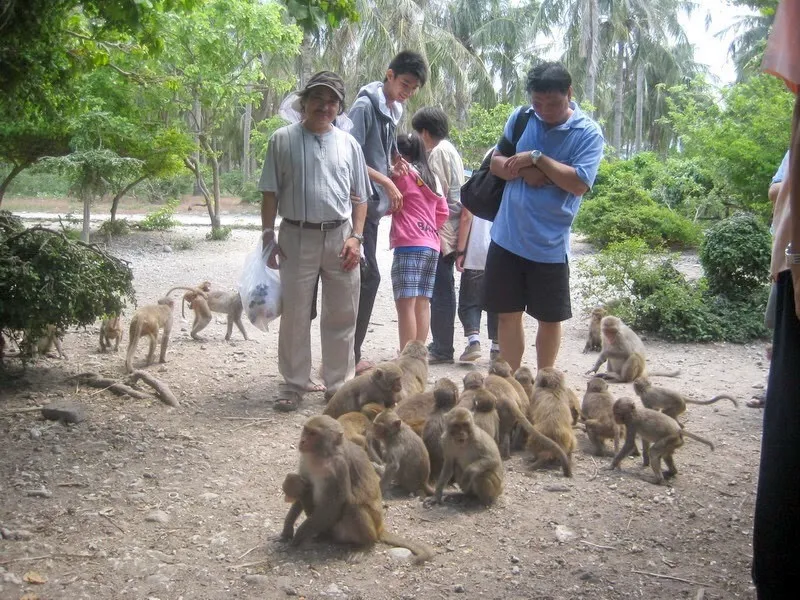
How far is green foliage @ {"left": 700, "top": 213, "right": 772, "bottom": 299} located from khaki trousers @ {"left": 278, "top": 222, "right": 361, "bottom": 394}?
6001mm

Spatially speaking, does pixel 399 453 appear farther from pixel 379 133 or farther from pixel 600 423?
pixel 379 133

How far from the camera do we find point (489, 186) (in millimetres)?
6184

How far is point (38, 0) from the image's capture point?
5.00m

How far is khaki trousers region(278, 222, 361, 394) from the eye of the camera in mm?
6250

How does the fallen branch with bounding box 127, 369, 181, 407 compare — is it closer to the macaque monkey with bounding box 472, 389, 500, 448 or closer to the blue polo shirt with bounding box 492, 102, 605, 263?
the macaque monkey with bounding box 472, 389, 500, 448

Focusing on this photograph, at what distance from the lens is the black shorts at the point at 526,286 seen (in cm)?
591

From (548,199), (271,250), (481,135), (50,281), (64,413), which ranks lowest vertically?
(64,413)

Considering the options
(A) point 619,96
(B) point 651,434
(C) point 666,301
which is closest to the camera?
(B) point 651,434

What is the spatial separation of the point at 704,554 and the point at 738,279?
7.14 meters

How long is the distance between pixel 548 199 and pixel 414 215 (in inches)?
68.7

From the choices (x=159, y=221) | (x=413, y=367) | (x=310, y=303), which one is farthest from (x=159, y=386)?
(x=159, y=221)

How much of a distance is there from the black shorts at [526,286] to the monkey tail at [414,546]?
2.31 metres

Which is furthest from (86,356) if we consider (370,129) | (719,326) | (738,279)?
(738,279)

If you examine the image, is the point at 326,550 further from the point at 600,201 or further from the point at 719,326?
the point at 600,201
